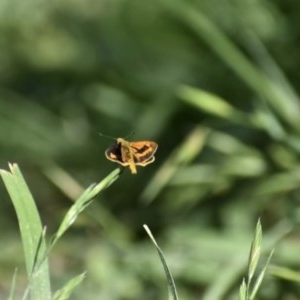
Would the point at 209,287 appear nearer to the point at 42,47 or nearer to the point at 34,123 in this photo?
the point at 34,123

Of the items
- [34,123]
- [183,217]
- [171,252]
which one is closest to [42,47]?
[34,123]

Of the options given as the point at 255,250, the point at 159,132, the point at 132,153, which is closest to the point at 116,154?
the point at 132,153

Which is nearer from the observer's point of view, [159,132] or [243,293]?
[243,293]

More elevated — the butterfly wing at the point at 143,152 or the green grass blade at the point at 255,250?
the butterfly wing at the point at 143,152

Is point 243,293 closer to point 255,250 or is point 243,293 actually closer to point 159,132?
point 255,250

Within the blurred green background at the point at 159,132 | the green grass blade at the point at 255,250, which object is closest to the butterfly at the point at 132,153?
the green grass blade at the point at 255,250

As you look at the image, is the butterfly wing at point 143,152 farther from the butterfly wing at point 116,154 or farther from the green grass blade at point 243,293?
the green grass blade at point 243,293
